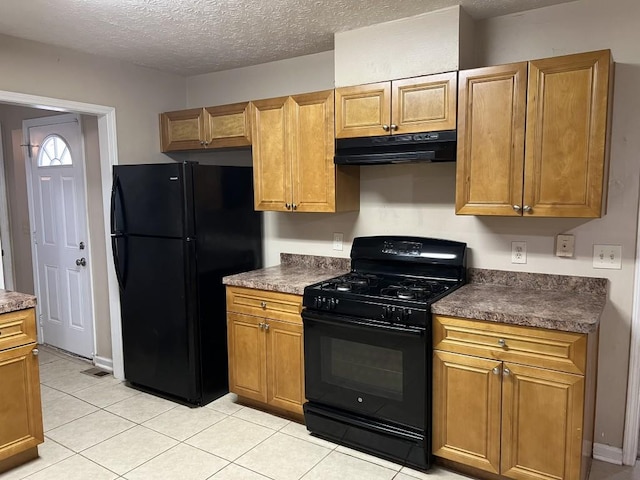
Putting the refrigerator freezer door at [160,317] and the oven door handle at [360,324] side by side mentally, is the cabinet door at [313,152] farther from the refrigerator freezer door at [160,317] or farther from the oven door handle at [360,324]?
the refrigerator freezer door at [160,317]

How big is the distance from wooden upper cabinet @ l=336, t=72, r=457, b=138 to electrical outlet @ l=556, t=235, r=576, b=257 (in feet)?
2.79

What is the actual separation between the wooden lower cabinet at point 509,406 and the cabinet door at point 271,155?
1404 millimetres

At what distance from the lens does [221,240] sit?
11.0 feet

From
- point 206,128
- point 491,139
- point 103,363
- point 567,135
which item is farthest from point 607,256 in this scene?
point 103,363

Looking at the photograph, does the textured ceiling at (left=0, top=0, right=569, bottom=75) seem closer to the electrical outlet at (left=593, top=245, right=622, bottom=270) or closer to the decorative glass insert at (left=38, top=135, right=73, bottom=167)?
the decorative glass insert at (left=38, top=135, right=73, bottom=167)

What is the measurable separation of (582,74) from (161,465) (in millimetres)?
2899

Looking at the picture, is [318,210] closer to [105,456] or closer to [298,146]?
[298,146]

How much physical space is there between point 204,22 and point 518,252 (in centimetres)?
223

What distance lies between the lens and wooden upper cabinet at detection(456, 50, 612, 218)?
2.17 m

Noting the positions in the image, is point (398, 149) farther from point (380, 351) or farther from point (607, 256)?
point (607, 256)

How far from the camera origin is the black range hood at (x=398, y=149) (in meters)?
2.52

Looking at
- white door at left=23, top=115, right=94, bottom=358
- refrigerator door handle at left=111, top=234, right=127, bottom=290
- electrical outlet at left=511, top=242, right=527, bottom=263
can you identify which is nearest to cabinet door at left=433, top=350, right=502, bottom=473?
electrical outlet at left=511, top=242, right=527, bottom=263

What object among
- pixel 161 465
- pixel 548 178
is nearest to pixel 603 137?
pixel 548 178

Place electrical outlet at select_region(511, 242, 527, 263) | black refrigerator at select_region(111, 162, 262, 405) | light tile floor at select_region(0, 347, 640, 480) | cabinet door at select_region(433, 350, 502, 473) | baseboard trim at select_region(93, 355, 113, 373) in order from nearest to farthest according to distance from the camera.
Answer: cabinet door at select_region(433, 350, 502, 473), light tile floor at select_region(0, 347, 640, 480), electrical outlet at select_region(511, 242, 527, 263), black refrigerator at select_region(111, 162, 262, 405), baseboard trim at select_region(93, 355, 113, 373)
